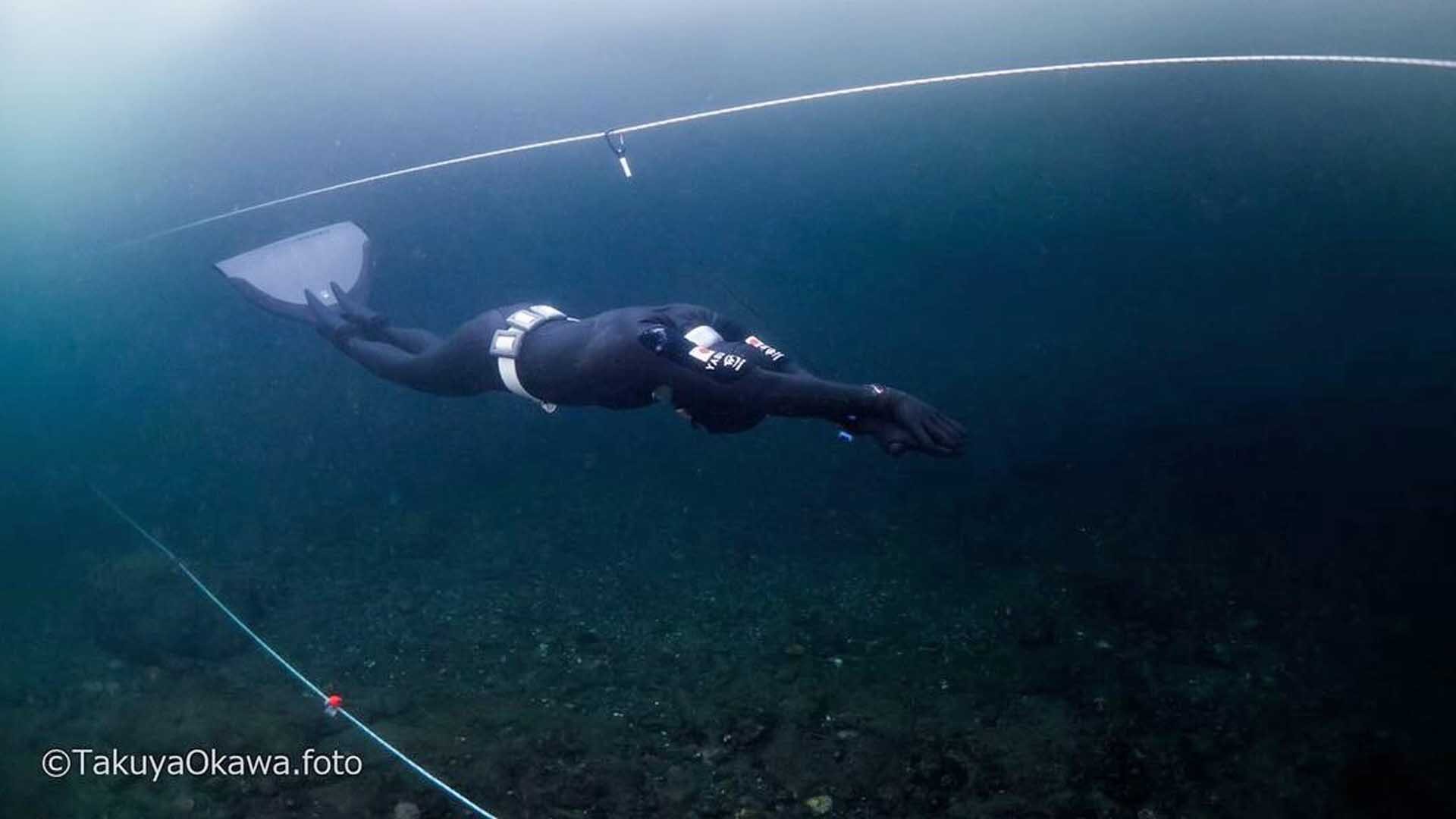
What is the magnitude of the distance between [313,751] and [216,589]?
8.59ft

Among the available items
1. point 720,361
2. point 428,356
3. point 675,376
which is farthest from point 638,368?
point 428,356

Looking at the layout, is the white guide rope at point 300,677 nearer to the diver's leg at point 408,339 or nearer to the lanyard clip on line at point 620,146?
the diver's leg at point 408,339

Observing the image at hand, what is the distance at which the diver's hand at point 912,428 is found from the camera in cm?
303

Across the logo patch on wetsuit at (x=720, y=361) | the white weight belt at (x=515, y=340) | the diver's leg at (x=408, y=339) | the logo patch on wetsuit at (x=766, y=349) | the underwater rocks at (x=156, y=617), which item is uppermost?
the logo patch on wetsuit at (x=720, y=361)

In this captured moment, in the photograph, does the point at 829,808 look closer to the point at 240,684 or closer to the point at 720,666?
the point at 720,666

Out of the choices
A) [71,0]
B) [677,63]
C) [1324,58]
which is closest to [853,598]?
[677,63]

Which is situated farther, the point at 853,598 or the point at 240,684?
the point at 853,598

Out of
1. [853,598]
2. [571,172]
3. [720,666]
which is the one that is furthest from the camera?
[571,172]

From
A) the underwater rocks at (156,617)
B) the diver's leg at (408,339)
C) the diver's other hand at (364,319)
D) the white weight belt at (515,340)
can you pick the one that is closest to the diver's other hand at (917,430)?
the white weight belt at (515,340)

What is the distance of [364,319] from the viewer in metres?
5.71

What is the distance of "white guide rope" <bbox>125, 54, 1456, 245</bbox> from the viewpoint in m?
5.52

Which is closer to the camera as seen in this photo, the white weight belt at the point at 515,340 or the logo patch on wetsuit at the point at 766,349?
the logo patch on wetsuit at the point at 766,349

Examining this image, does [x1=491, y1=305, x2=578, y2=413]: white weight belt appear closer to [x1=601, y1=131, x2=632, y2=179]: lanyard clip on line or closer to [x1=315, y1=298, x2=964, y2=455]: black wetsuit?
[x1=315, y1=298, x2=964, y2=455]: black wetsuit

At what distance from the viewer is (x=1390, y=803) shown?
138 inches
